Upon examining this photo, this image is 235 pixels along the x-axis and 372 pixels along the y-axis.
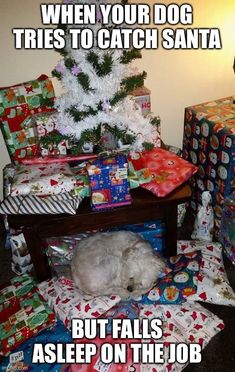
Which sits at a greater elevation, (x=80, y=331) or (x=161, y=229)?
(x=161, y=229)

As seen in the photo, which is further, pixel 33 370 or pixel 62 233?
pixel 62 233

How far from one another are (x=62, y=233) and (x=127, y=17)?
3.11 feet

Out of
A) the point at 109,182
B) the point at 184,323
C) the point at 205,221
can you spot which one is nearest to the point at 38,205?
the point at 109,182

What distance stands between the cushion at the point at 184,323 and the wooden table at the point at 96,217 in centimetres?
41

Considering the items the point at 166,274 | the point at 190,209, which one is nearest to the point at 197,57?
the point at 190,209

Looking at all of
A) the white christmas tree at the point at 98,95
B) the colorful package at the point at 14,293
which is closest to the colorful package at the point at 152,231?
the white christmas tree at the point at 98,95

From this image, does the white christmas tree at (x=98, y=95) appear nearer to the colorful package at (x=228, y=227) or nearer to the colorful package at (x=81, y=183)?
the colorful package at (x=81, y=183)

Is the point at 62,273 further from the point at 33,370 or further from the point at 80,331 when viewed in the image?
the point at 33,370

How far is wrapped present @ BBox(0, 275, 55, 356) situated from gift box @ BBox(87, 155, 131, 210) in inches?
20.4

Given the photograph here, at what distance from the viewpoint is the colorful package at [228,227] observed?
1.69 meters

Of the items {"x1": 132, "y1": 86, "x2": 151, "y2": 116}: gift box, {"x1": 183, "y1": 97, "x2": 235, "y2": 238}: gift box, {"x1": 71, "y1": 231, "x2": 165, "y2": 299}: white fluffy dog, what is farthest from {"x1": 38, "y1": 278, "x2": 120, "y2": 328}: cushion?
{"x1": 132, "y1": 86, "x2": 151, "y2": 116}: gift box

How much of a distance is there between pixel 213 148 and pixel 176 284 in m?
0.71

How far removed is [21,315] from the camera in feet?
4.72

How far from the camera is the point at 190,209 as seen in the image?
2.09 meters
